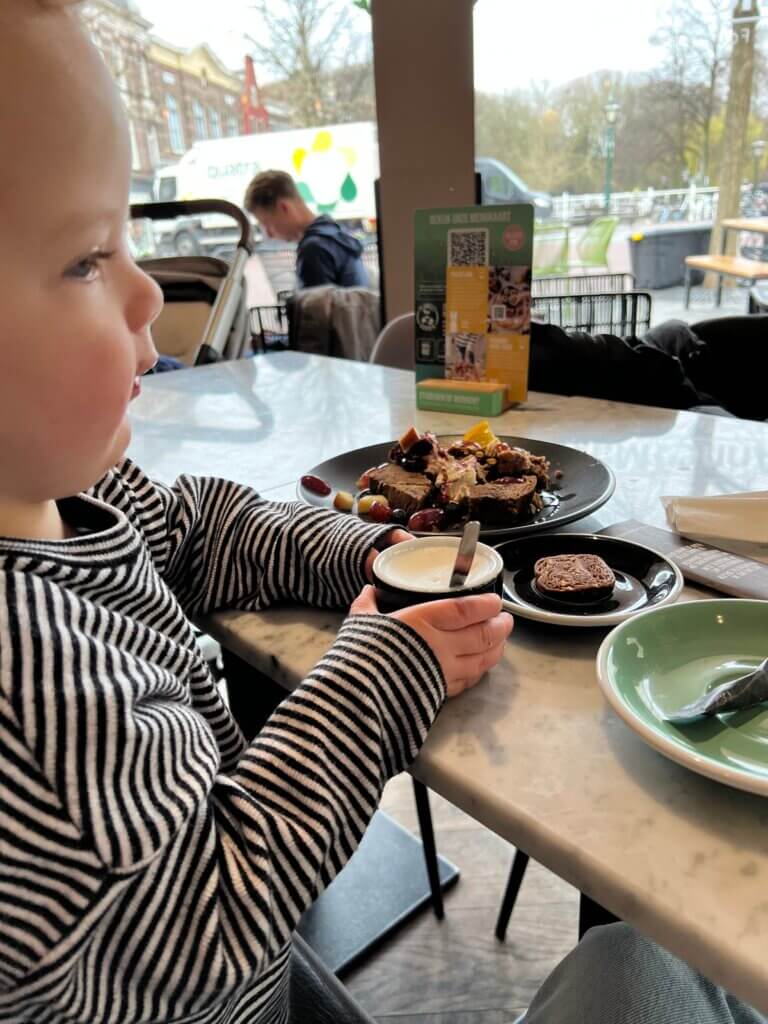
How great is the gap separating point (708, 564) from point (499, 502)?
22cm

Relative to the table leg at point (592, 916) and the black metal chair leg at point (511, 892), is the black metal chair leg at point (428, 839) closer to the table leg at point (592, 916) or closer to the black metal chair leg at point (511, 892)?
the black metal chair leg at point (511, 892)

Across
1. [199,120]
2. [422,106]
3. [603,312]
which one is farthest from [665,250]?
[199,120]

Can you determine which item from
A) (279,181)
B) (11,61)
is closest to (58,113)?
(11,61)

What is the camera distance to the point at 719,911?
38 cm

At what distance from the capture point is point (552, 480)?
965mm

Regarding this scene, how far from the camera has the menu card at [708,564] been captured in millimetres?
672

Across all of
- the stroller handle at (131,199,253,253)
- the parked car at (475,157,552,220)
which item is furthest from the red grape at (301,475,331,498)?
the parked car at (475,157,552,220)

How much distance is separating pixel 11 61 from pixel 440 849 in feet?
4.82

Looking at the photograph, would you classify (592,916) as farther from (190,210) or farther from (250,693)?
(190,210)

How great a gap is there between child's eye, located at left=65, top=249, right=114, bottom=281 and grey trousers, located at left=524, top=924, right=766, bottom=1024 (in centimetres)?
58

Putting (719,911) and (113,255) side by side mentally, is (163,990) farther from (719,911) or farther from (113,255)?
(113,255)

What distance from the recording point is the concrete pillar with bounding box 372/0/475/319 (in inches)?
112

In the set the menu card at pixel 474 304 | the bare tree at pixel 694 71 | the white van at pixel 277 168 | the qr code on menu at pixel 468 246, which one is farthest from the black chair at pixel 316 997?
the white van at pixel 277 168

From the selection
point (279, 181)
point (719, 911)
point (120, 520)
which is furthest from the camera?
point (279, 181)
